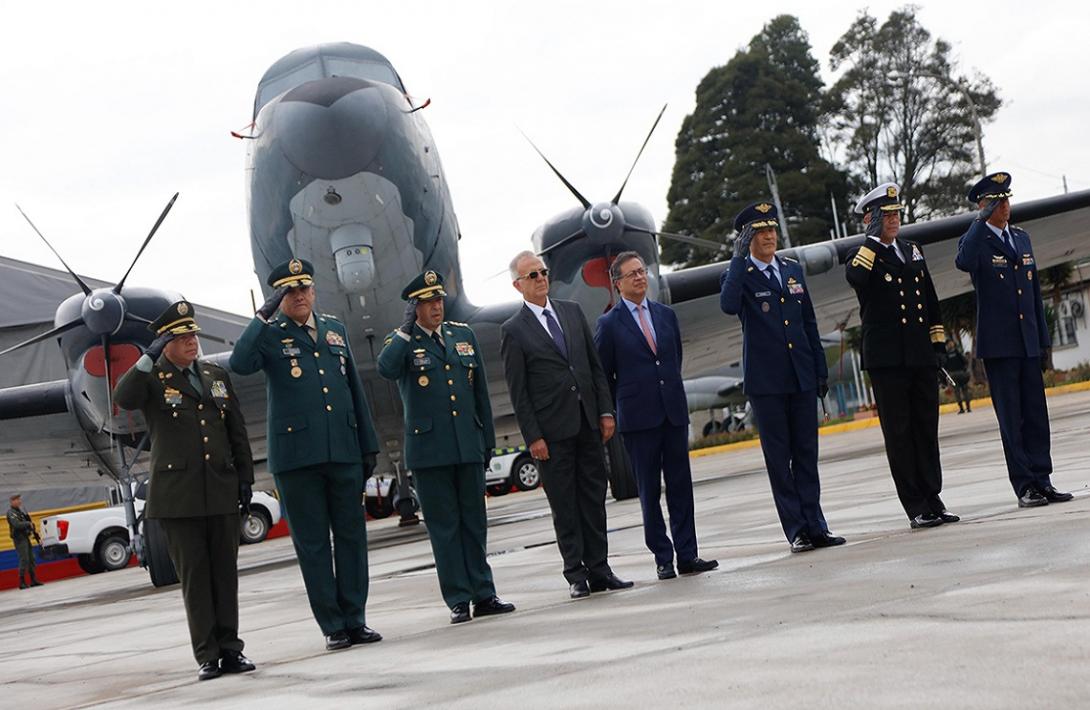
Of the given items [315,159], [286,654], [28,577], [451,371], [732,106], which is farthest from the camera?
[732,106]

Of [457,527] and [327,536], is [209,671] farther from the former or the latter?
[457,527]

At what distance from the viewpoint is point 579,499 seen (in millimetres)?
7320

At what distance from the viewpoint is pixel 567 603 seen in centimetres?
670

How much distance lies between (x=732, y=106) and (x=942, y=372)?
59213 millimetres

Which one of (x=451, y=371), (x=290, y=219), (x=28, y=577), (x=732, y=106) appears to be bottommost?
(x=28, y=577)

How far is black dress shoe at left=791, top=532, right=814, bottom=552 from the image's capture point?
7.05 m

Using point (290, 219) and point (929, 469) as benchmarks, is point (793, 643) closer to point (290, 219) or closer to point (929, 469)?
point (929, 469)

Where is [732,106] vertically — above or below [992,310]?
above

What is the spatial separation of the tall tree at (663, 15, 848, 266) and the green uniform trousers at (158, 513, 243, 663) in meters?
55.2

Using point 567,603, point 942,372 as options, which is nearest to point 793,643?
point 567,603

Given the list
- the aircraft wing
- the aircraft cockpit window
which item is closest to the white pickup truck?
the aircraft wing

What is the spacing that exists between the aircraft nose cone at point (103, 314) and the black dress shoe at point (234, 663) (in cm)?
1033

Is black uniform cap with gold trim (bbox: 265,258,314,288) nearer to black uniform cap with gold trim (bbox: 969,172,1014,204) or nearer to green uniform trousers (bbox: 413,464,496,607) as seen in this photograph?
green uniform trousers (bbox: 413,464,496,607)

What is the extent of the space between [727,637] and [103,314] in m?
12.8
